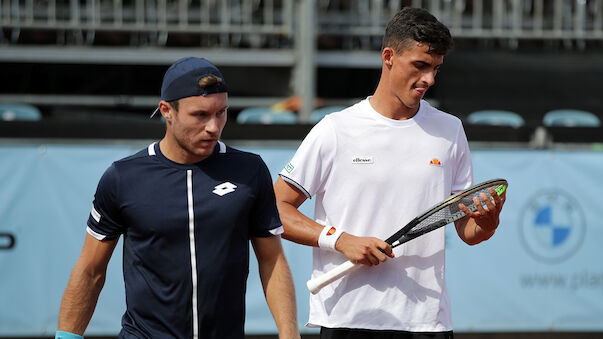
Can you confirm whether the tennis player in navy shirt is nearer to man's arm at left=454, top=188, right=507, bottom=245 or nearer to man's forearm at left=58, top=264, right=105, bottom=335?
man's forearm at left=58, top=264, right=105, bottom=335

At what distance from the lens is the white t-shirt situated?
3988 millimetres

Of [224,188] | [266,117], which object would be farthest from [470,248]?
[224,188]

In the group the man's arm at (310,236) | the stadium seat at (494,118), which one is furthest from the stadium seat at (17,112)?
the man's arm at (310,236)

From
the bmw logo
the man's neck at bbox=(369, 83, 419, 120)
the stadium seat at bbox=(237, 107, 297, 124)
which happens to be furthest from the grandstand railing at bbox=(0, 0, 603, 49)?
the man's neck at bbox=(369, 83, 419, 120)

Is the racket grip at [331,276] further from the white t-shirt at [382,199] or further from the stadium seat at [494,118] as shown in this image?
the stadium seat at [494,118]

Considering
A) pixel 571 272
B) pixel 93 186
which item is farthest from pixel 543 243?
pixel 93 186

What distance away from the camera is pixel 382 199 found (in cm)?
400

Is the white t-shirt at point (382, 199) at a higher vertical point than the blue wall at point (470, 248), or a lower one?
higher

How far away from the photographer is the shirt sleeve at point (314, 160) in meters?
4.08

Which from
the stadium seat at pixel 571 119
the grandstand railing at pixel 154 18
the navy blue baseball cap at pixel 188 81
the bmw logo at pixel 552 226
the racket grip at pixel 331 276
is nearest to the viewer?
the navy blue baseball cap at pixel 188 81

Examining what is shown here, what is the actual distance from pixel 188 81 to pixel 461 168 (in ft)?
4.90

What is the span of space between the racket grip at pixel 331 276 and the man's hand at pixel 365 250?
84mm

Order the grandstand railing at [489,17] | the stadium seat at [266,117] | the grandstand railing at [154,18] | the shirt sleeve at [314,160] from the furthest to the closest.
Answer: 1. the grandstand railing at [489,17]
2. the grandstand railing at [154,18]
3. the stadium seat at [266,117]
4. the shirt sleeve at [314,160]

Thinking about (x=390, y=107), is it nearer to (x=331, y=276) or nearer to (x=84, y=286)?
(x=331, y=276)
